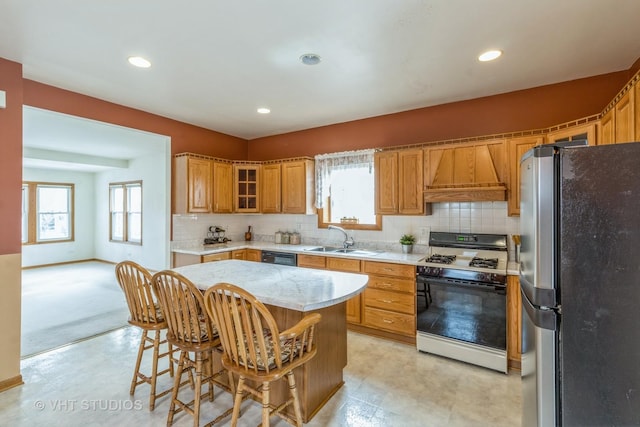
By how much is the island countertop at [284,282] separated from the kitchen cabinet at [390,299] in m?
1.07

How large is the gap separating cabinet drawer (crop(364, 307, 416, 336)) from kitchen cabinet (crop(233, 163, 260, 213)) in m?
2.42

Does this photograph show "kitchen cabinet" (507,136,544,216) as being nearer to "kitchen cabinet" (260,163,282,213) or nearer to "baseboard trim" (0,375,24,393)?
"kitchen cabinet" (260,163,282,213)

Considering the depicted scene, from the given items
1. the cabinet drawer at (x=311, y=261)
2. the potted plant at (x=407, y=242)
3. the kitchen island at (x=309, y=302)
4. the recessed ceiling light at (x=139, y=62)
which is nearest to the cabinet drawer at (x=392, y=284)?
the potted plant at (x=407, y=242)

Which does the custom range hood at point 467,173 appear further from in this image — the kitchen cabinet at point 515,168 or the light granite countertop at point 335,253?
the light granite countertop at point 335,253

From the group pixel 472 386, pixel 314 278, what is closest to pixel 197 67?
pixel 314 278

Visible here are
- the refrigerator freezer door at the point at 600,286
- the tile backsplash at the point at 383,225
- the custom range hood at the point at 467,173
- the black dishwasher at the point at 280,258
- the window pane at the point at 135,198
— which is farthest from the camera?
the window pane at the point at 135,198

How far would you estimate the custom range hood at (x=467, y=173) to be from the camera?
9.79 ft

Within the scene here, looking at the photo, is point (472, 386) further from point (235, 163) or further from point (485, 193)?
point (235, 163)

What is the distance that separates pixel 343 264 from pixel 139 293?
7.17ft

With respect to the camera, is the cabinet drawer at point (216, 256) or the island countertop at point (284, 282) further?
the cabinet drawer at point (216, 256)

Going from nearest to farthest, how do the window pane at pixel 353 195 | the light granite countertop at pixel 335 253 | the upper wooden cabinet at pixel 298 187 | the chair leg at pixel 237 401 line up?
the chair leg at pixel 237 401 → the light granite countertop at pixel 335 253 → the window pane at pixel 353 195 → the upper wooden cabinet at pixel 298 187

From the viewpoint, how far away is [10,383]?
8.20ft

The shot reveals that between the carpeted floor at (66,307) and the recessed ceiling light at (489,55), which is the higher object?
the recessed ceiling light at (489,55)

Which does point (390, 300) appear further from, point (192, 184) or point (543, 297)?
point (192, 184)
